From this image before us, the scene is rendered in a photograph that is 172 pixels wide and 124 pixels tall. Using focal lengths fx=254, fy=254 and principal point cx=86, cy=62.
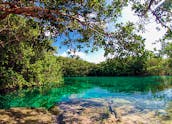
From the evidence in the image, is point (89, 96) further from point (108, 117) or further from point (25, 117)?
point (25, 117)

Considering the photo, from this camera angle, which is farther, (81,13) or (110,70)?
(110,70)

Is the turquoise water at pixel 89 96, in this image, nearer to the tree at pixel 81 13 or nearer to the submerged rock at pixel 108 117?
the submerged rock at pixel 108 117

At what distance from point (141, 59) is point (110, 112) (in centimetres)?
477

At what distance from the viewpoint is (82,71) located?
90750 millimetres

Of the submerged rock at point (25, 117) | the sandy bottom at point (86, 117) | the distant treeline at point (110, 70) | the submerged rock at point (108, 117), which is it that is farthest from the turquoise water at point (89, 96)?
the distant treeline at point (110, 70)

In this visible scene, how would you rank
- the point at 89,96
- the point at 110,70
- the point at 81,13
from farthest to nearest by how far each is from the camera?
1. the point at 110,70
2. the point at 89,96
3. the point at 81,13

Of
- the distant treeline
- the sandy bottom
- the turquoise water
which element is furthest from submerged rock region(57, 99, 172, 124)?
the distant treeline

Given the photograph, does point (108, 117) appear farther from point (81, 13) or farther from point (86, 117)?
point (81, 13)

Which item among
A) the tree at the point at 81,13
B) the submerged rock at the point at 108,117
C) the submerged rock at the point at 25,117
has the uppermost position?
the tree at the point at 81,13

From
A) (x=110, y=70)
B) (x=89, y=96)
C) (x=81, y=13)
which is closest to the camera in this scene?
(x=81, y=13)

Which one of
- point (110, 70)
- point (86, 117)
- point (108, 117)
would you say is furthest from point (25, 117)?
point (110, 70)

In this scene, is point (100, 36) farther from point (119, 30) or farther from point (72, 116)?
point (72, 116)

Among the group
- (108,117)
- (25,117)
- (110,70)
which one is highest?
(110,70)

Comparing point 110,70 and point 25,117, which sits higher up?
point 110,70
